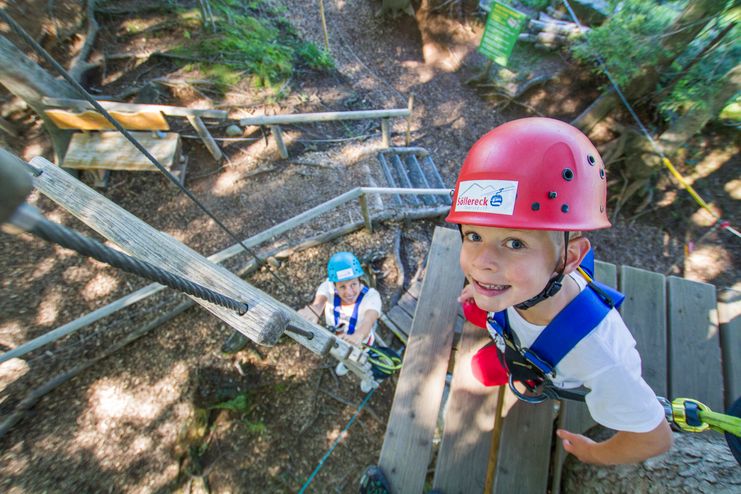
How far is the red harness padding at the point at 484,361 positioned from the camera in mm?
2195


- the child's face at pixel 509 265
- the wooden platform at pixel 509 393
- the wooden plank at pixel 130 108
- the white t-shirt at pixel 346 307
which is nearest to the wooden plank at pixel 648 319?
the wooden platform at pixel 509 393

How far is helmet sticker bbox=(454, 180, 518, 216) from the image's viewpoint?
1.43 meters

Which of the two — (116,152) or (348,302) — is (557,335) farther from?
(116,152)

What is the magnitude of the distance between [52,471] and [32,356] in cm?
149

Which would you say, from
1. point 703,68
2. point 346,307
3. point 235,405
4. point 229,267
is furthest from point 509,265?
point 703,68

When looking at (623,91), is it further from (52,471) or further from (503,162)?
(52,471)

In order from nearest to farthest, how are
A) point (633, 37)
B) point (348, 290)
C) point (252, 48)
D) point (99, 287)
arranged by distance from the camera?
point (348, 290) → point (99, 287) → point (633, 37) → point (252, 48)

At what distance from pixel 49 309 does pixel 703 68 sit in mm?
11446

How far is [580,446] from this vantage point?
176cm

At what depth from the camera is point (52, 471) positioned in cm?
346

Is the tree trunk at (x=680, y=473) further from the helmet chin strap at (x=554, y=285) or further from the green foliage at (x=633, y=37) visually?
the green foliage at (x=633, y=37)

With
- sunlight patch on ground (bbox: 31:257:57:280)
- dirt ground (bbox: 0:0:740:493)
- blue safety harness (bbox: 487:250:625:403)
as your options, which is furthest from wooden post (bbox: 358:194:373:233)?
sunlight patch on ground (bbox: 31:257:57:280)

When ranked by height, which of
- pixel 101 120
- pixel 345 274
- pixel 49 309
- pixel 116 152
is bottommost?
pixel 49 309

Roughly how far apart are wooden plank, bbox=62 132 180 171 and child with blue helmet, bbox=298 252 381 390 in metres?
4.12
